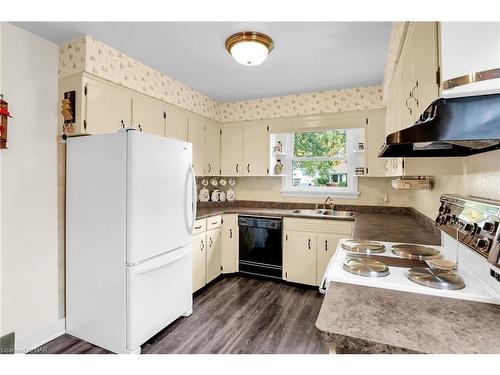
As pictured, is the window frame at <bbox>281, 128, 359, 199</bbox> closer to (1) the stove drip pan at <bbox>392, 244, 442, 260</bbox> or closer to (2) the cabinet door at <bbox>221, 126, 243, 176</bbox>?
(2) the cabinet door at <bbox>221, 126, 243, 176</bbox>

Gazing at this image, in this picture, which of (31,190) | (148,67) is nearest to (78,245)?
(31,190)

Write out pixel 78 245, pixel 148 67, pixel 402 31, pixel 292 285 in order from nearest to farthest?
pixel 402 31 < pixel 78 245 < pixel 148 67 < pixel 292 285

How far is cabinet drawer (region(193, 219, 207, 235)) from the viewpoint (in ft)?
9.14

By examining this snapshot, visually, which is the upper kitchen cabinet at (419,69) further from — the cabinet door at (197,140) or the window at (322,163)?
the cabinet door at (197,140)

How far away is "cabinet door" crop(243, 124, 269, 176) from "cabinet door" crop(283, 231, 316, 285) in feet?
3.28

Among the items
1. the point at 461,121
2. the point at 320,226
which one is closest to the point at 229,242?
the point at 320,226

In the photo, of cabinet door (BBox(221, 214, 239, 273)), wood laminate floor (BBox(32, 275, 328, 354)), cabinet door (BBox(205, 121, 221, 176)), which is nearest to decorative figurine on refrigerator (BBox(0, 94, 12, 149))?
wood laminate floor (BBox(32, 275, 328, 354))

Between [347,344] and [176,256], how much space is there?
5.76ft

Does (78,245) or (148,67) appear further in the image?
(148,67)

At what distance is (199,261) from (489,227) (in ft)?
8.19

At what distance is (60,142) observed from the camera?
7.01ft

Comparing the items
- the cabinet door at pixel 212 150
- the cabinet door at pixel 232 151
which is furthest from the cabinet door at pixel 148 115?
the cabinet door at pixel 232 151

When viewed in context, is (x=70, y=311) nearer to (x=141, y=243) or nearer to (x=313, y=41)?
(x=141, y=243)

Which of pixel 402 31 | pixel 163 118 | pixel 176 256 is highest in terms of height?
pixel 402 31
